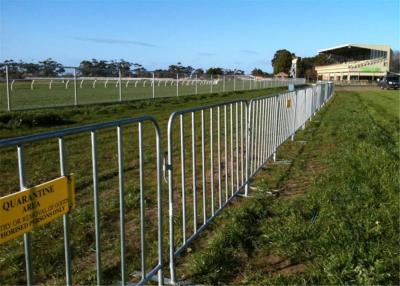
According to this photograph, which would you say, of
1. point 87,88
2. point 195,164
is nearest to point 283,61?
point 87,88

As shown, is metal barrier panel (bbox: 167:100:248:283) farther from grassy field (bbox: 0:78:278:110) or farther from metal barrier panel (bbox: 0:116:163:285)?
grassy field (bbox: 0:78:278:110)

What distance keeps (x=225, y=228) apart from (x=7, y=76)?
12.3 metres

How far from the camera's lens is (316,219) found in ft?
15.5

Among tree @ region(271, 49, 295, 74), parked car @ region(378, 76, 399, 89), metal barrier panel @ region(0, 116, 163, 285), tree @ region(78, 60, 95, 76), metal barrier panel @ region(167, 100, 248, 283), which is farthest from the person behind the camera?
tree @ region(271, 49, 295, 74)

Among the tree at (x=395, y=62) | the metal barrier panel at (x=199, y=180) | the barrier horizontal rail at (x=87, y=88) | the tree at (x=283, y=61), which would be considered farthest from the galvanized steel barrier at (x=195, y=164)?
the tree at (x=283, y=61)

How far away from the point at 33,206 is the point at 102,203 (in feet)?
10.6

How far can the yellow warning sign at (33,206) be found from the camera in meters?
2.03

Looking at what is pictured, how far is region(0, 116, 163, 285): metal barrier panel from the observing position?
254cm

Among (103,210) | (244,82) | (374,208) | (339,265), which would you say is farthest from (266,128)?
(244,82)

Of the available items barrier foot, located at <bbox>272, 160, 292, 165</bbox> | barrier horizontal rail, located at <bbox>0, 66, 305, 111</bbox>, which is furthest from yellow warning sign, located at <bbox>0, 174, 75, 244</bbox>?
barrier horizontal rail, located at <bbox>0, 66, 305, 111</bbox>

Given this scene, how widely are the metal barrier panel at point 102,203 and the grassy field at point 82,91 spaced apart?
7.40 m

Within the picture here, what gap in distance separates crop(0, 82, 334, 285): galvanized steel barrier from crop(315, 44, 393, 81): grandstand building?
9878cm

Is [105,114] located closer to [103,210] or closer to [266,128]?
[266,128]

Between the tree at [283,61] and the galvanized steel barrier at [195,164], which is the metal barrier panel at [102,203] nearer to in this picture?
the galvanized steel barrier at [195,164]
